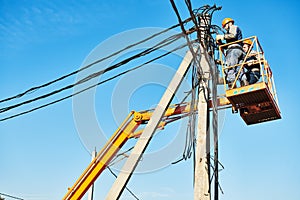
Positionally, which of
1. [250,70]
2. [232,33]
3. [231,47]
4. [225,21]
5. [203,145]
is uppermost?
[225,21]

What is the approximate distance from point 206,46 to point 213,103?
1.20 meters

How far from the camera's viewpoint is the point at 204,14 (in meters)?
7.71

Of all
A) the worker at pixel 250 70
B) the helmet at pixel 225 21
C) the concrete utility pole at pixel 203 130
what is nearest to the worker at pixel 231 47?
the helmet at pixel 225 21

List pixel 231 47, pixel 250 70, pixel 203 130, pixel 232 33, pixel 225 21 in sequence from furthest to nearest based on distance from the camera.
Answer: pixel 225 21, pixel 232 33, pixel 231 47, pixel 250 70, pixel 203 130

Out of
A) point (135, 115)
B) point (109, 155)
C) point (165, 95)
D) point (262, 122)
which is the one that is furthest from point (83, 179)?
point (262, 122)

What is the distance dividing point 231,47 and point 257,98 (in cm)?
127

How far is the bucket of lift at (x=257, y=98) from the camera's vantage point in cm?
688

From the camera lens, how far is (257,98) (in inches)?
279

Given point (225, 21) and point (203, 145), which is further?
point (225, 21)

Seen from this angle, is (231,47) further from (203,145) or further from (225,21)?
(203,145)

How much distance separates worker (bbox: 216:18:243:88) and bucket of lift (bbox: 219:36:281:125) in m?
0.12

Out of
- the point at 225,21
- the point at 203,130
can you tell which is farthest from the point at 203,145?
the point at 225,21

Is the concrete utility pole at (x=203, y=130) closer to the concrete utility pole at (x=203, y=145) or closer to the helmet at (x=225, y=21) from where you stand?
the concrete utility pole at (x=203, y=145)

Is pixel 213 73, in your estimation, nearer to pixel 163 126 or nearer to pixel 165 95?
pixel 165 95
